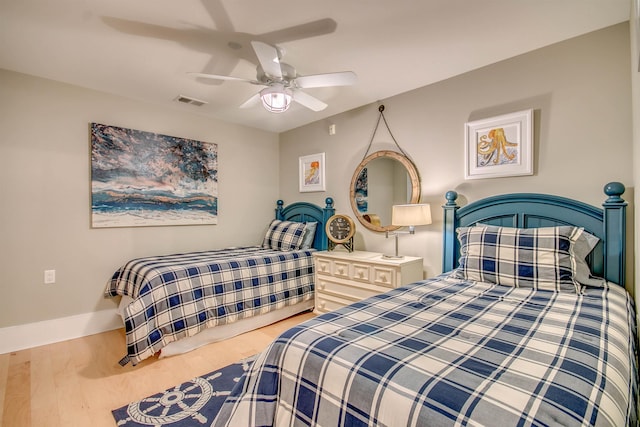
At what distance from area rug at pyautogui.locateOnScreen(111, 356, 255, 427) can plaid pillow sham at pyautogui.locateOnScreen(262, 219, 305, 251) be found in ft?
5.53

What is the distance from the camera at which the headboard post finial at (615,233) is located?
1883 mm

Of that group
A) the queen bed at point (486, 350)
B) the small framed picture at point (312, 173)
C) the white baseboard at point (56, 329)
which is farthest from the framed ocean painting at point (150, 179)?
the queen bed at point (486, 350)

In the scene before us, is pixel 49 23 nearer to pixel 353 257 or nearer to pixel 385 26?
pixel 385 26

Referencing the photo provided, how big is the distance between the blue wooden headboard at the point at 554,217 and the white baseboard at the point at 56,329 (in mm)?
3293

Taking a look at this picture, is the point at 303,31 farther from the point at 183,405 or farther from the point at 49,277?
the point at 49,277

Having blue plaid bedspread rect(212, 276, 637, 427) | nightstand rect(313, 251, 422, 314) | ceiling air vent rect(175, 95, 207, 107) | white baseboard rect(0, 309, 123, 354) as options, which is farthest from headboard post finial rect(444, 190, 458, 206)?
white baseboard rect(0, 309, 123, 354)

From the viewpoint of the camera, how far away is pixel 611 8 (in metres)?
1.83

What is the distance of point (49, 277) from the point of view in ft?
9.21

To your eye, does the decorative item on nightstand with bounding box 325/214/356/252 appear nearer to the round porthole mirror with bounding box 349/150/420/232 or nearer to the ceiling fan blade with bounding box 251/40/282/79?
the round porthole mirror with bounding box 349/150/420/232

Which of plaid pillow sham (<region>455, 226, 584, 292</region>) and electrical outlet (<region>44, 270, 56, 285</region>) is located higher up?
plaid pillow sham (<region>455, 226, 584, 292</region>)

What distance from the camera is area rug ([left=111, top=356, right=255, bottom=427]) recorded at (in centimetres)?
173

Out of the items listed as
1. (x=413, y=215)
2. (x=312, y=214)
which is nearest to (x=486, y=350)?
(x=413, y=215)

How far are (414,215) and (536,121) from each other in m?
1.12

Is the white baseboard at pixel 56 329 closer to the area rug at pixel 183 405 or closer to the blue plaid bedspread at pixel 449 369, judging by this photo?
the area rug at pixel 183 405
